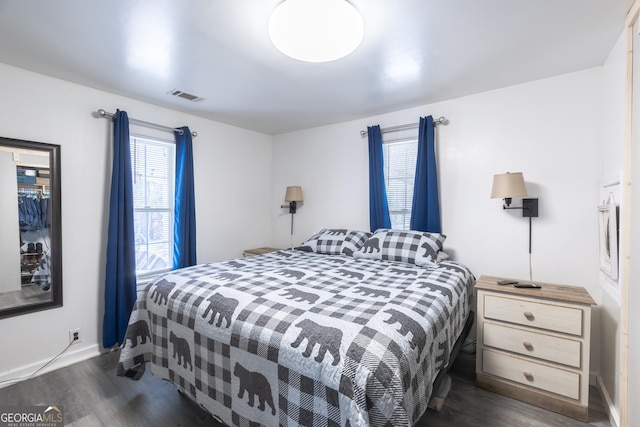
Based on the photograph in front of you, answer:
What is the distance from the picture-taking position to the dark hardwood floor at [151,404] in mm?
1785

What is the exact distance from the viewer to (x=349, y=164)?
370cm

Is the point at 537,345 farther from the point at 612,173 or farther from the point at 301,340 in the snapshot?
the point at 301,340

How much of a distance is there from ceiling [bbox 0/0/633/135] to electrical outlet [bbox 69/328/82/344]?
2215 mm

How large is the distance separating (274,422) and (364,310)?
65 cm

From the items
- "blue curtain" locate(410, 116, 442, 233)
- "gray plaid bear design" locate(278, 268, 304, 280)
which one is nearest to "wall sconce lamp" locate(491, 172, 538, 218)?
"blue curtain" locate(410, 116, 442, 233)

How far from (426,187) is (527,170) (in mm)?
870

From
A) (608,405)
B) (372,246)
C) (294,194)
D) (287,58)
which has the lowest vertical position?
(608,405)

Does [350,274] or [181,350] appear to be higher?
[350,274]

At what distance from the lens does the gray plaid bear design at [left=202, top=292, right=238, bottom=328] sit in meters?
1.56

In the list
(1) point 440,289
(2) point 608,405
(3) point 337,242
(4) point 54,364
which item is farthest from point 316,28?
(4) point 54,364

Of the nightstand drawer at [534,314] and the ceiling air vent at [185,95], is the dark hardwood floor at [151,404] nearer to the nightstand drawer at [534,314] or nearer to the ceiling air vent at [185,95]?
the nightstand drawer at [534,314]

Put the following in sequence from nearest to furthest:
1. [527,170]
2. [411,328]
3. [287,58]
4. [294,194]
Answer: [411,328], [287,58], [527,170], [294,194]

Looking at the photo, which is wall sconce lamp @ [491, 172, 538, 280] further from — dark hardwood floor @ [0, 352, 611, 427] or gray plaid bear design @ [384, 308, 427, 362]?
gray plaid bear design @ [384, 308, 427, 362]

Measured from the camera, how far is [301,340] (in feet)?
4.09
